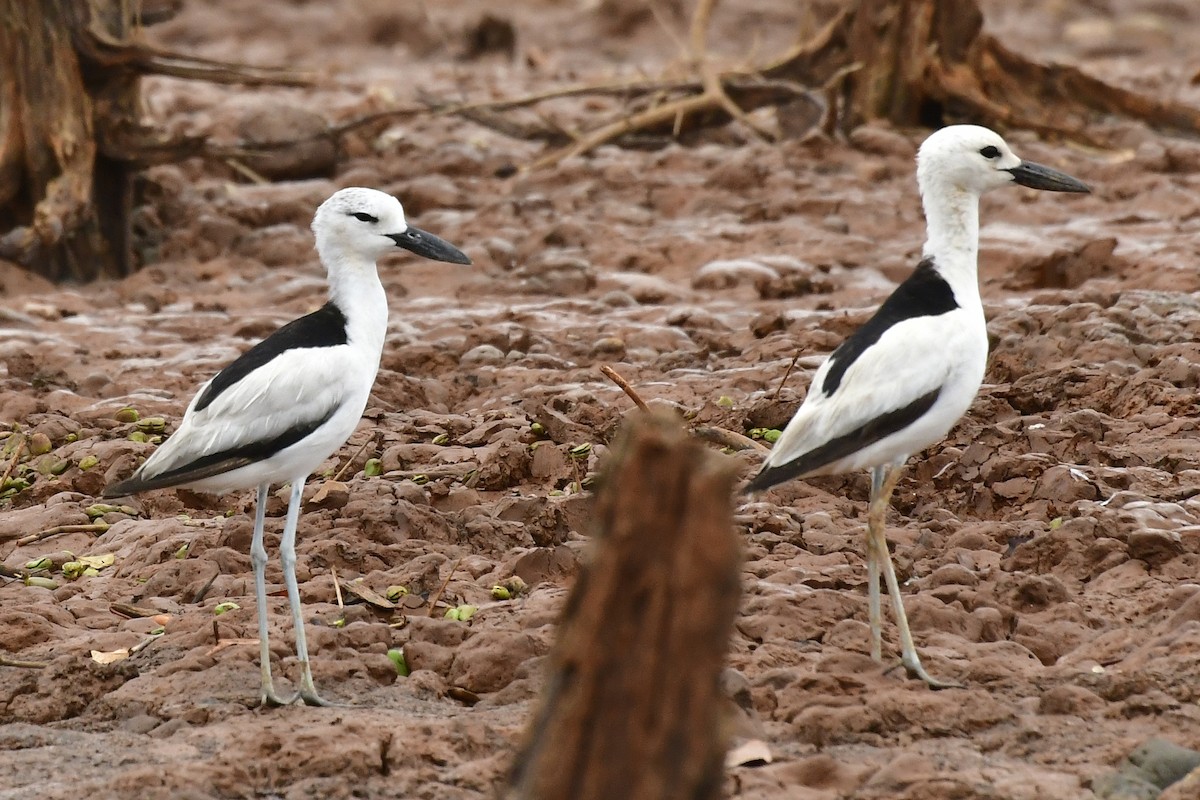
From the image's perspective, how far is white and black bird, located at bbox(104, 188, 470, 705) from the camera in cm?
523

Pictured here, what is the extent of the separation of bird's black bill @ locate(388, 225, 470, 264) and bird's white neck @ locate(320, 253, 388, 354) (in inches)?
5.6

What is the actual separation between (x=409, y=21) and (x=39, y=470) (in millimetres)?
13290

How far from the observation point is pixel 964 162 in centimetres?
573

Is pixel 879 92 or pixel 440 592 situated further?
pixel 879 92

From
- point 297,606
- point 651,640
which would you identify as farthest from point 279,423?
point 651,640

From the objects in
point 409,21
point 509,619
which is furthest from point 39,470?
point 409,21

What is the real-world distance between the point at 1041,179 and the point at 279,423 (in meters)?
2.75

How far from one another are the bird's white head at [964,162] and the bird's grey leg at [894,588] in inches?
39.0

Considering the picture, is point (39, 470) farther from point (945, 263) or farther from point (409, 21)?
point (409, 21)

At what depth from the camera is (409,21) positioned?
19.6 m

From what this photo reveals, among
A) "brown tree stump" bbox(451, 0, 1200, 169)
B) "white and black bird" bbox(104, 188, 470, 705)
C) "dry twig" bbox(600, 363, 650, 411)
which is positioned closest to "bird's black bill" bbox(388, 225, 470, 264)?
"white and black bird" bbox(104, 188, 470, 705)

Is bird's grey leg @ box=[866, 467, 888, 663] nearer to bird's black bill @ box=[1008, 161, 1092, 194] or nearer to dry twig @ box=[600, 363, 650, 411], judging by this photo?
dry twig @ box=[600, 363, 650, 411]

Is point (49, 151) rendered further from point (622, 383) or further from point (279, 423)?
point (622, 383)

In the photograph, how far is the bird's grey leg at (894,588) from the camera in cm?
489
